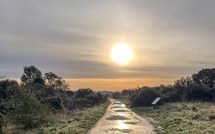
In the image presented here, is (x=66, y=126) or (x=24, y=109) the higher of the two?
(x=24, y=109)

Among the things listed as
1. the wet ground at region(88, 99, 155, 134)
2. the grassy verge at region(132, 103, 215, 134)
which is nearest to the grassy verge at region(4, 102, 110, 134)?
the wet ground at region(88, 99, 155, 134)

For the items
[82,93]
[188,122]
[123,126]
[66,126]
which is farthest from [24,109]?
[82,93]

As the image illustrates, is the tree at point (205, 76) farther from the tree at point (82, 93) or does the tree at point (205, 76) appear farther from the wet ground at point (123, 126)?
the wet ground at point (123, 126)

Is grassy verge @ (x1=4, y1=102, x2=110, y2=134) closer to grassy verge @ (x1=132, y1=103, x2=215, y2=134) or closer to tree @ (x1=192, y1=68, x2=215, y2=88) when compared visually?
grassy verge @ (x1=132, y1=103, x2=215, y2=134)

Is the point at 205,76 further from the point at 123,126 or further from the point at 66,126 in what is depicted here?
the point at 66,126

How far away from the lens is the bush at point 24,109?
89.0ft

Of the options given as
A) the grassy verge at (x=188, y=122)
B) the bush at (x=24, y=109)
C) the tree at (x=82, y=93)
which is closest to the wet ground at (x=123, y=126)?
the grassy verge at (x=188, y=122)

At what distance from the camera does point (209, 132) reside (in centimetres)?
1939

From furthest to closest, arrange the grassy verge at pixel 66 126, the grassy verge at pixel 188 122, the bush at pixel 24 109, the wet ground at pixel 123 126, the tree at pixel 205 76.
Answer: the tree at pixel 205 76 → the bush at pixel 24 109 → the wet ground at pixel 123 126 → the grassy verge at pixel 66 126 → the grassy verge at pixel 188 122

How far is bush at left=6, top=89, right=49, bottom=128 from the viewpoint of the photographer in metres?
27.1

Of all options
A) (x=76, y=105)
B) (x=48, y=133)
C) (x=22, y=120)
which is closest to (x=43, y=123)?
(x=22, y=120)

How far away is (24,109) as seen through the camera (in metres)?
27.4

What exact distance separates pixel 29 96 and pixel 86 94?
5563cm

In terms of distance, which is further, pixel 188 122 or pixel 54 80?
pixel 54 80
